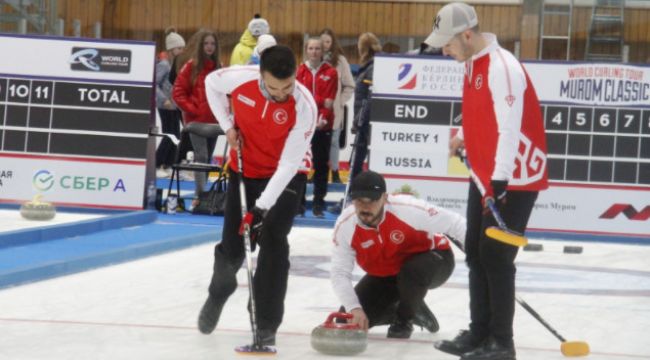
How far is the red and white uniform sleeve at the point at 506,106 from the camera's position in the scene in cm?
466

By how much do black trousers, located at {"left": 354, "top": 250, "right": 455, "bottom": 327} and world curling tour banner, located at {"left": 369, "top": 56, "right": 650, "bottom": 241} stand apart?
4.78 meters

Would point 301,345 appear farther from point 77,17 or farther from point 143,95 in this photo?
point 77,17

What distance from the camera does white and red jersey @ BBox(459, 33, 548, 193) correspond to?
15.4 feet

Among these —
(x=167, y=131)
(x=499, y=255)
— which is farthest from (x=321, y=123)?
(x=499, y=255)

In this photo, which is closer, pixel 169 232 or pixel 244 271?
pixel 244 271

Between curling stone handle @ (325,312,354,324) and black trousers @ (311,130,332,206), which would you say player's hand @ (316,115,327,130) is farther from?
curling stone handle @ (325,312,354,324)

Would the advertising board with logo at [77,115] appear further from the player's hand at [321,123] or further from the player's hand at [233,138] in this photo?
the player's hand at [233,138]

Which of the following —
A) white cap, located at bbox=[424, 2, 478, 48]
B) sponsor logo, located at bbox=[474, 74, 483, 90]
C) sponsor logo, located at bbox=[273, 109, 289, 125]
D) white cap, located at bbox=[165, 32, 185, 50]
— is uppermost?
white cap, located at bbox=[165, 32, 185, 50]

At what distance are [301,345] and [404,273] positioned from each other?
0.50 m

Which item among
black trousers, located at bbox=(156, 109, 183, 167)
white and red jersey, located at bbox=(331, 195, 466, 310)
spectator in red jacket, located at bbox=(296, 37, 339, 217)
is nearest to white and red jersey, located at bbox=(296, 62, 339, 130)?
spectator in red jacket, located at bbox=(296, 37, 339, 217)

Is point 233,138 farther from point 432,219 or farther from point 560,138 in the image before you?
point 560,138

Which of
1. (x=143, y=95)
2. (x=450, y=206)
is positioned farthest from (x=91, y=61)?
(x=450, y=206)

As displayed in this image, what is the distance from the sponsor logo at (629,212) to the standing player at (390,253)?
16.2 feet

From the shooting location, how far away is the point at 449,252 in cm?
554
